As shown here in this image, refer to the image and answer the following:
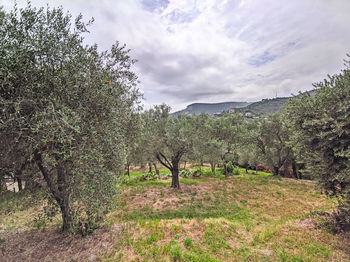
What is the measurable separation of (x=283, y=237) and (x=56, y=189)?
437 inches

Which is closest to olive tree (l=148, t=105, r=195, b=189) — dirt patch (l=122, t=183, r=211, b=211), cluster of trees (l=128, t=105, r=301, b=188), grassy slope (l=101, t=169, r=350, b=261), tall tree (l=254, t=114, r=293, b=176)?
cluster of trees (l=128, t=105, r=301, b=188)

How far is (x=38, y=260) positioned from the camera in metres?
6.64

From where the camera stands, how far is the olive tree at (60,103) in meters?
4.87

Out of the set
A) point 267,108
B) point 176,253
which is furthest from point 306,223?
point 267,108

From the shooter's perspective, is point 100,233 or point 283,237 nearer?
point 283,237

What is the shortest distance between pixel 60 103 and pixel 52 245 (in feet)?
23.1

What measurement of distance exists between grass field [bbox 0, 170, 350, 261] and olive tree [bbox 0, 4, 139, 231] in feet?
9.14

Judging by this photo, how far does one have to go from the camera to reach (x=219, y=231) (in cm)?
866

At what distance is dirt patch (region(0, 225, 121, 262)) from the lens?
6.81 metres

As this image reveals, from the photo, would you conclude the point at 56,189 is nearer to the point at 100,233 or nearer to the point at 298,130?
the point at 100,233

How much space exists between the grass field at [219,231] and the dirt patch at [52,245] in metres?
0.19

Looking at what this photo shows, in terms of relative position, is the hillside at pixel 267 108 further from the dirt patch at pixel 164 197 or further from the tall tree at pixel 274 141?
the dirt patch at pixel 164 197

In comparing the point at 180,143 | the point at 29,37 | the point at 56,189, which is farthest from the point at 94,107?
the point at 180,143

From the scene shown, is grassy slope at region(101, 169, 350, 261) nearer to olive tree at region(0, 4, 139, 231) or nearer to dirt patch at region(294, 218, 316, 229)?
dirt patch at region(294, 218, 316, 229)
